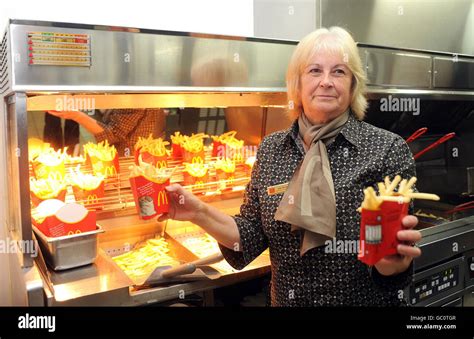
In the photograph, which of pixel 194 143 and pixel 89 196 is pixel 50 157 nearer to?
pixel 89 196

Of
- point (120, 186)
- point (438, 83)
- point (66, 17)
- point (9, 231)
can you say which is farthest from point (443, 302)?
point (66, 17)

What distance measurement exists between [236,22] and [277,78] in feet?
2.64

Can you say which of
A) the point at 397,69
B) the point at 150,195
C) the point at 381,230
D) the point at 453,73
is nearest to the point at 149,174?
the point at 150,195

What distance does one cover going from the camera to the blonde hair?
5.30 feet

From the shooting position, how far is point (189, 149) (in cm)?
221

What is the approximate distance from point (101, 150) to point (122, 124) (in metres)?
0.15

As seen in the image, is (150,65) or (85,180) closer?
(150,65)

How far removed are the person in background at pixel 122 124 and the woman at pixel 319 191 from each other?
0.58 metres

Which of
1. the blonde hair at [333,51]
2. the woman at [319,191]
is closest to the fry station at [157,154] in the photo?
the woman at [319,191]

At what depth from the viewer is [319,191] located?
5.10ft

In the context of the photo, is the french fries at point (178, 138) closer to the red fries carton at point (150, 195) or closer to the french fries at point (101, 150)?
the french fries at point (101, 150)

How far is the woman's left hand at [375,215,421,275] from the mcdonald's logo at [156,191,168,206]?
754mm

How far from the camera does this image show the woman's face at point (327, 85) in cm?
160

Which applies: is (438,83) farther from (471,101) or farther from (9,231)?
(9,231)
